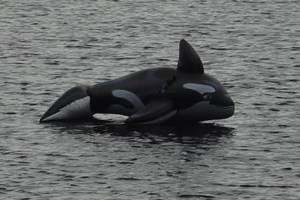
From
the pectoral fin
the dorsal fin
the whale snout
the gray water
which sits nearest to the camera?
the gray water

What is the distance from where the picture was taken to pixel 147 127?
74.2ft

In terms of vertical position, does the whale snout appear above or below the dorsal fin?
below

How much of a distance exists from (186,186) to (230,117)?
6.56 meters

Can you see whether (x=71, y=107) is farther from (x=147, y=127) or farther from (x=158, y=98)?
(x=158, y=98)

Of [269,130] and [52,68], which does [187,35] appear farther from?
[269,130]

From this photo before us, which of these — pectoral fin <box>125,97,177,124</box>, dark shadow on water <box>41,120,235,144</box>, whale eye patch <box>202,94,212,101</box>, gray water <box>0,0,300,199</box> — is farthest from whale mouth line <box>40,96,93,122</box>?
whale eye patch <box>202,94,212,101</box>

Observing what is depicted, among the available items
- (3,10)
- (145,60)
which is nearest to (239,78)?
(145,60)

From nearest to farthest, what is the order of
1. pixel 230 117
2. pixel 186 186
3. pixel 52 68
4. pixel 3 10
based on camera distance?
pixel 186 186
pixel 230 117
pixel 52 68
pixel 3 10

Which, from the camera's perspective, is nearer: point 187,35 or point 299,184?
point 299,184

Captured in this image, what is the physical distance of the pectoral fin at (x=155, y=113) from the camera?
22359 mm

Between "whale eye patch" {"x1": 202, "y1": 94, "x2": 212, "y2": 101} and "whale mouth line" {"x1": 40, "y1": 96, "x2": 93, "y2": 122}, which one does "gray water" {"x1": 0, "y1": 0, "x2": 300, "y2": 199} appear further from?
"whale eye patch" {"x1": 202, "y1": 94, "x2": 212, "y2": 101}

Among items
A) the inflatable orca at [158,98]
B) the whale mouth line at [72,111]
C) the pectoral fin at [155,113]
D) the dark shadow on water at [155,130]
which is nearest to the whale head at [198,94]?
the inflatable orca at [158,98]

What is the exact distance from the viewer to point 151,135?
2189 cm

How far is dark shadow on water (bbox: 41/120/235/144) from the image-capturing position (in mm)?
21666
